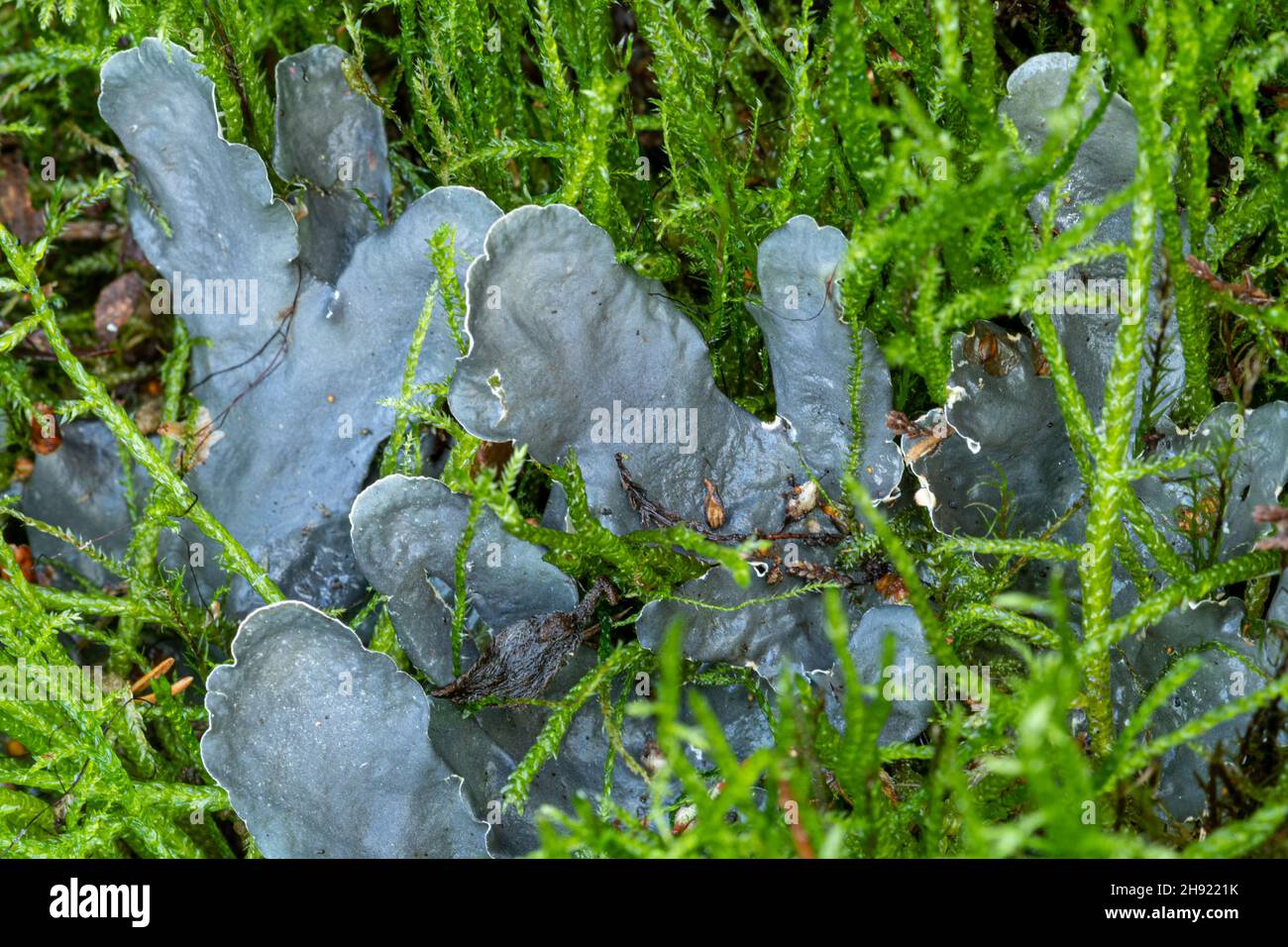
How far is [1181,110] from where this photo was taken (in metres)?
1.34

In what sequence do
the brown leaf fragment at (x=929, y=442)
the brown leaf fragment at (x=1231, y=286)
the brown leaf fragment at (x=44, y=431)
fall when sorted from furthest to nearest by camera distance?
the brown leaf fragment at (x=44, y=431) → the brown leaf fragment at (x=929, y=442) → the brown leaf fragment at (x=1231, y=286)

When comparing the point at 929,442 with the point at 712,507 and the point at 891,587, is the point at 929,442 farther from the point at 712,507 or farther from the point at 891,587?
the point at 712,507

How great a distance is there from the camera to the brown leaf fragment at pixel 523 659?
1.55 metres

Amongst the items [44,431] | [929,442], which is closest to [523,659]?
[929,442]

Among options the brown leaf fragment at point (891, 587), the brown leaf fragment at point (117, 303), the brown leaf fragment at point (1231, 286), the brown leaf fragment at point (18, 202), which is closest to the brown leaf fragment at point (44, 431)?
the brown leaf fragment at point (117, 303)

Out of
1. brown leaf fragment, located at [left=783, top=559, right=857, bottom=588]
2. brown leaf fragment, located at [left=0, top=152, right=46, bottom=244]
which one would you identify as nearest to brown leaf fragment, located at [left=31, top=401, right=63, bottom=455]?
brown leaf fragment, located at [left=0, top=152, right=46, bottom=244]

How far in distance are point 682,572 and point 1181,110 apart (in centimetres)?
89

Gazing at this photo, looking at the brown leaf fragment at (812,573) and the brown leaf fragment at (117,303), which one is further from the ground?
the brown leaf fragment at (117,303)

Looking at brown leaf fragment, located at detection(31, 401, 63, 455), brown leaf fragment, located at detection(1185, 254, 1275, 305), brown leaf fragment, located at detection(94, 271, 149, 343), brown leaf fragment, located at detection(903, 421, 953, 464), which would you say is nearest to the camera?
brown leaf fragment, located at detection(1185, 254, 1275, 305)

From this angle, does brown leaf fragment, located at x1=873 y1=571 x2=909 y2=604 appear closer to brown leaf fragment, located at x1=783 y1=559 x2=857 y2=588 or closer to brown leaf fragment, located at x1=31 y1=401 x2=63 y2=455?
brown leaf fragment, located at x1=783 y1=559 x2=857 y2=588

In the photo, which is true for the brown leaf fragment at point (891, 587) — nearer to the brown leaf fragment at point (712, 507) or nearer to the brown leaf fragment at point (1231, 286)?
the brown leaf fragment at point (712, 507)

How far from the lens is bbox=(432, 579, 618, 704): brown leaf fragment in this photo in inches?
61.2
